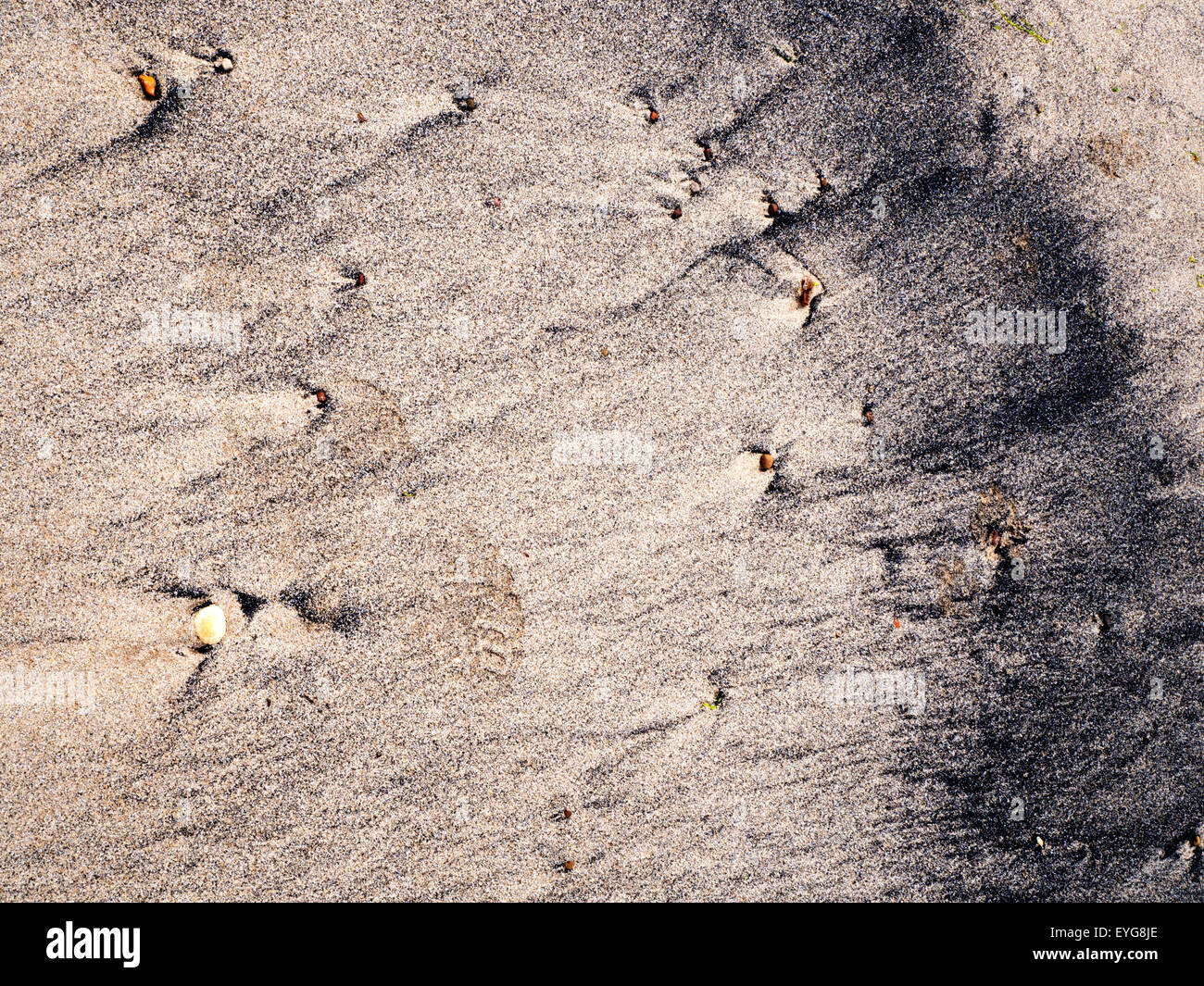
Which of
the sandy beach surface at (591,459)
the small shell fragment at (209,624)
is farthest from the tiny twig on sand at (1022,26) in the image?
the small shell fragment at (209,624)

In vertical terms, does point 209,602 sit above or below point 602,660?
above

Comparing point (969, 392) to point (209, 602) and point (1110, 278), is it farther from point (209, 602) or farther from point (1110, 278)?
point (209, 602)

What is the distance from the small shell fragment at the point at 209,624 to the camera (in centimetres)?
244

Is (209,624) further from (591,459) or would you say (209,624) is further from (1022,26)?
(1022,26)

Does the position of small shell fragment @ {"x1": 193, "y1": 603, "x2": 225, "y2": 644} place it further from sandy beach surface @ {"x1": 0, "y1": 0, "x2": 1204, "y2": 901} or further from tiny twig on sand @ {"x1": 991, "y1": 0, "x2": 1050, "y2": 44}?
tiny twig on sand @ {"x1": 991, "y1": 0, "x2": 1050, "y2": 44}

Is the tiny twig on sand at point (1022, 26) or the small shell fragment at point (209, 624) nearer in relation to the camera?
the small shell fragment at point (209, 624)

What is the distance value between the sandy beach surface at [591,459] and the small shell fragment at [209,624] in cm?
4

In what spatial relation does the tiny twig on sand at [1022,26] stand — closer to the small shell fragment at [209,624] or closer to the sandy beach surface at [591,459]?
the sandy beach surface at [591,459]

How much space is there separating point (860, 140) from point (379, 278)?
1801 mm

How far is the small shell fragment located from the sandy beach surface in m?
0.04

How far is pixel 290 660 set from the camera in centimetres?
250

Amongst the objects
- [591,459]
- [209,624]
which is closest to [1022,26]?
[591,459]

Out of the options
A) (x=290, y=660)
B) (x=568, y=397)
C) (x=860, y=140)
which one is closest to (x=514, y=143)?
(x=568, y=397)

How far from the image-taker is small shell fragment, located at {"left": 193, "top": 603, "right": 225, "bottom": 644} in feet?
8.02
